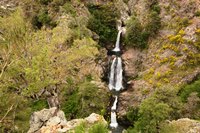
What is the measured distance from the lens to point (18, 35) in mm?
30969

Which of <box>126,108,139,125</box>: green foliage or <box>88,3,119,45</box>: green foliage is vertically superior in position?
<box>88,3,119,45</box>: green foliage

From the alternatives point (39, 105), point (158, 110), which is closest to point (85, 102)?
point (39, 105)

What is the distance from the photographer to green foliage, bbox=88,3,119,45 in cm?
5447

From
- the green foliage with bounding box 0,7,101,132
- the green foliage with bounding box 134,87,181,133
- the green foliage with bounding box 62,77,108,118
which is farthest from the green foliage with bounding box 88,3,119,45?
the green foliage with bounding box 0,7,101,132

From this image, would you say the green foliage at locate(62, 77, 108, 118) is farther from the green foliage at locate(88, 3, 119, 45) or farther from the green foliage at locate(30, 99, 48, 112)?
the green foliage at locate(88, 3, 119, 45)

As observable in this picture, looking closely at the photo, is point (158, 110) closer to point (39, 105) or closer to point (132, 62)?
point (39, 105)

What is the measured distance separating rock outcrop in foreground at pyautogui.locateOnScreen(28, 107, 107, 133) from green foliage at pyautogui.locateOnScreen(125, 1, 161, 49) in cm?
2807

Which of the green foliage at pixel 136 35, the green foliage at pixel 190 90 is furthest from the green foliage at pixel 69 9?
the green foliage at pixel 190 90

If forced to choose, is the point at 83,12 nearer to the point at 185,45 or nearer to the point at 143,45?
the point at 143,45

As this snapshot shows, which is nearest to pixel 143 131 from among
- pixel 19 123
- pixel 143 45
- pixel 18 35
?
pixel 19 123

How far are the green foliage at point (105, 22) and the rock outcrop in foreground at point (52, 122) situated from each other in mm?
29978

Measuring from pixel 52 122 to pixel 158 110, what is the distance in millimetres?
Answer: 14462

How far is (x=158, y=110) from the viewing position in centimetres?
3350

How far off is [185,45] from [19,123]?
27367mm
